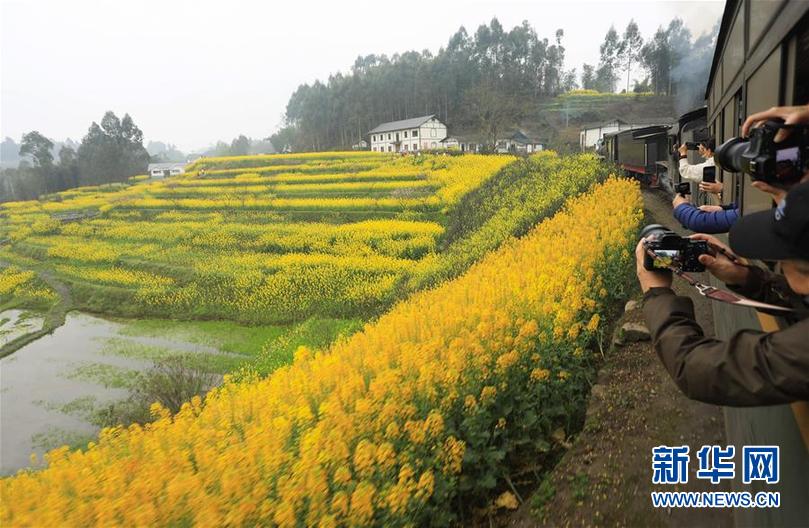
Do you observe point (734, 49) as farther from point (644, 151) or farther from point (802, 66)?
point (644, 151)

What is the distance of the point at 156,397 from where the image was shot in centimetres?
825

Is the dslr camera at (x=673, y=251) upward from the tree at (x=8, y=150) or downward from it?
downward

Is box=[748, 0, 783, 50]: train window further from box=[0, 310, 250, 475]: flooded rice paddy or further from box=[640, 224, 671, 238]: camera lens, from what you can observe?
box=[0, 310, 250, 475]: flooded rice paddy

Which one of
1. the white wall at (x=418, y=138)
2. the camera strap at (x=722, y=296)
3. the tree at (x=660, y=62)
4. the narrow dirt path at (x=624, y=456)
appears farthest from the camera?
the tree at (x=660, y=62)

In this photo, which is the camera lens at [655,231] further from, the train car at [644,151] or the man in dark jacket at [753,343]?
the train car at [644,151]

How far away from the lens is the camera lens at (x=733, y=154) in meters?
1.53

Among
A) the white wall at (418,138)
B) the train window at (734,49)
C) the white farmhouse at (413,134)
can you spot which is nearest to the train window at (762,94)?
the train window at (734,49)

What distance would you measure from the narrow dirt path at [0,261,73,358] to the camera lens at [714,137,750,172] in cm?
1710

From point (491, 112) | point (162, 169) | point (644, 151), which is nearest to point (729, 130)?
point (644, 151)

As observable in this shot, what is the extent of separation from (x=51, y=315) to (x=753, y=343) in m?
19.4

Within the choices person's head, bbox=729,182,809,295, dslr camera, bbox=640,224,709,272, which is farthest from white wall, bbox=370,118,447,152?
person's head, bbox=729,182,809,295

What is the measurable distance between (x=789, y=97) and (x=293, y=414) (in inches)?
125

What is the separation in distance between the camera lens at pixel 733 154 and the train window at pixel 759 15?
0.87m

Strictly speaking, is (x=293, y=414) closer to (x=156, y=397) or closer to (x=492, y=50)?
(x=156, y=397)
